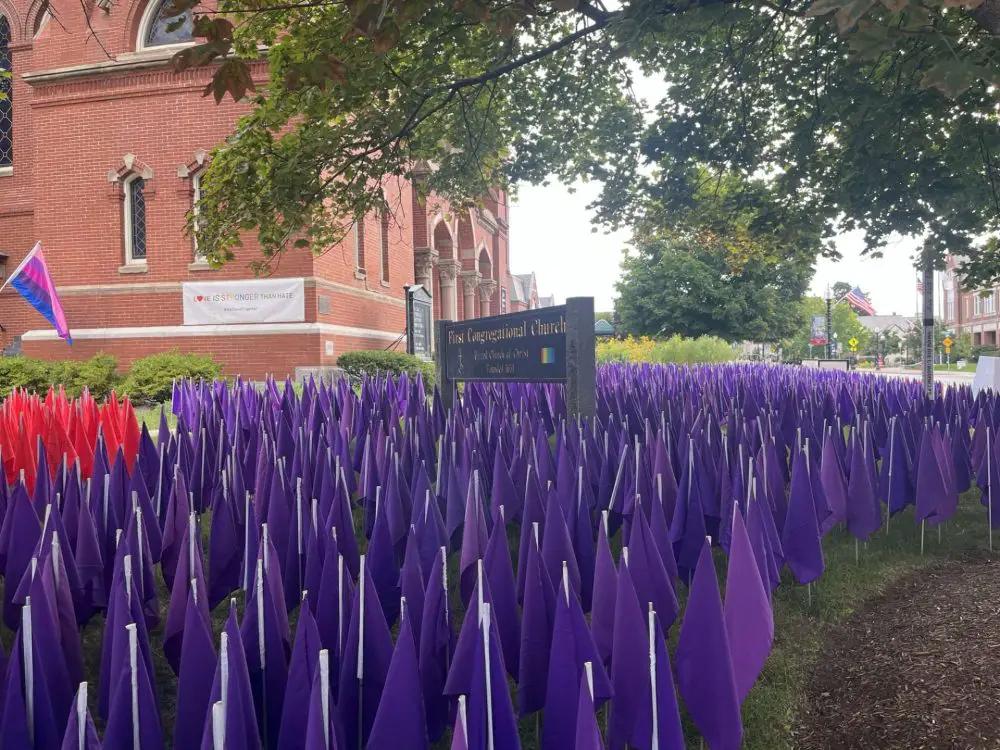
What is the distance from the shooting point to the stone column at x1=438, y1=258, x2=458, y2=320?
29312mm

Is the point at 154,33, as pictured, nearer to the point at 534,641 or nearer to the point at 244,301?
the point at 244,301

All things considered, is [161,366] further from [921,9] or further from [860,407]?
[921,9]

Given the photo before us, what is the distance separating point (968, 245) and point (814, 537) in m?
4.89

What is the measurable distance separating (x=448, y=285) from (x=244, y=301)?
13.3 meters

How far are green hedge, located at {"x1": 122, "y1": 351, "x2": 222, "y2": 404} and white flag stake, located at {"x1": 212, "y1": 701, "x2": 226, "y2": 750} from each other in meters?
12.4

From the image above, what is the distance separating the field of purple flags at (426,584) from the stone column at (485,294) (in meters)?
30.5

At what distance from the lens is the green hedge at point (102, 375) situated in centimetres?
1373

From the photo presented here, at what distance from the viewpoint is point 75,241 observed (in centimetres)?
1800

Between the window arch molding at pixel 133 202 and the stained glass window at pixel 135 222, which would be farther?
the stained glass window at pixel 135 222

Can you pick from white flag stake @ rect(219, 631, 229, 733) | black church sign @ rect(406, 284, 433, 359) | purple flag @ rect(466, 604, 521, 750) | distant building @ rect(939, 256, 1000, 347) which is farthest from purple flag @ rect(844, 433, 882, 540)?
distant building @ rect(939, 256, 1000, 347)

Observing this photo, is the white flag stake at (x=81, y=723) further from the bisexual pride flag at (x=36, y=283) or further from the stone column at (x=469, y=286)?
the stone column at (x=469, y=286)

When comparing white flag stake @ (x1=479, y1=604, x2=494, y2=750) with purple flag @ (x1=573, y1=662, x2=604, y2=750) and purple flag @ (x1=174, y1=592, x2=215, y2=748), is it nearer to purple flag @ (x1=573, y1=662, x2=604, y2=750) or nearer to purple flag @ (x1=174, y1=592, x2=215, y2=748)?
purple flag @ (x1=573, y1=662, x2=604, y2=750)

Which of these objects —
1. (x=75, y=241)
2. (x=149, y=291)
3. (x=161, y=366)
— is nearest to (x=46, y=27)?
(x=75, y=241)

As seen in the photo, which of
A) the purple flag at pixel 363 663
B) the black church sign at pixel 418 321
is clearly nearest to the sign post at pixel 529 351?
the purple flag at pixel 363 663
